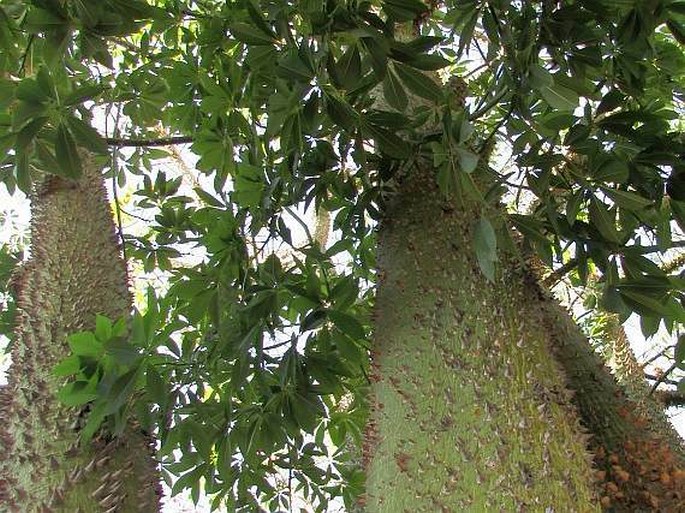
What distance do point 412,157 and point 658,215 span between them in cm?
69

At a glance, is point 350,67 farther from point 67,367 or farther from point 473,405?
point 67,367

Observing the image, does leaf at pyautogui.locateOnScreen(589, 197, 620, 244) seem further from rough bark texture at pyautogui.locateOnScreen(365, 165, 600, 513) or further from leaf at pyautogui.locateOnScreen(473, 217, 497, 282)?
leaf at pyautogui.locateOnScreen(473, 217, 497, 282)

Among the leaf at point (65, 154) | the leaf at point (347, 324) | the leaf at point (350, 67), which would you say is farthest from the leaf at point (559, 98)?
the leaf at point (65, 154)

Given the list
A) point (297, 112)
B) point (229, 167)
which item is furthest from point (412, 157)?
point (229, 167)

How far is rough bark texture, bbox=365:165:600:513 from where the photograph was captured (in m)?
1.12

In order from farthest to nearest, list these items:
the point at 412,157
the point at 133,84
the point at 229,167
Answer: the point at 133,84 < the point at 229,167 < the point at 412,157

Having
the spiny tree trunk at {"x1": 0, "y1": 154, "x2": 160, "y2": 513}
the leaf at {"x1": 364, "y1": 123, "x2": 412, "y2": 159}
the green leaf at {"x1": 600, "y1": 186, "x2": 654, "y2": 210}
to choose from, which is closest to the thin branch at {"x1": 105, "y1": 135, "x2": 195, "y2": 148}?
the spiny tree trunk at {"x1": 0, "y1": 154, "x2": 160, "y2": 513}

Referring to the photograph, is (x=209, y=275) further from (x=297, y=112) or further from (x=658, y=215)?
(x=658, y=215)

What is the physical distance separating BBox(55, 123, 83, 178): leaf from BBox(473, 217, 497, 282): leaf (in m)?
0.80

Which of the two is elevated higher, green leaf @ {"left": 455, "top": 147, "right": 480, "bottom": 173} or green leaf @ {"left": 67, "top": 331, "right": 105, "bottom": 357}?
green leaf @ {"left": 455, "top": 147, "right": 480, "bottom": 173}

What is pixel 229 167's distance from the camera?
5.86 feet

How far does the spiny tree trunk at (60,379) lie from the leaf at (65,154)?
0.80ft

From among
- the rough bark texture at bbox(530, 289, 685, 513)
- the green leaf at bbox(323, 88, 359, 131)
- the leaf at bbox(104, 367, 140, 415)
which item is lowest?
the rough bark texture at bbox(530, 289, 685, 513)

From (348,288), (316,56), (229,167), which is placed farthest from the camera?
(229,167)
